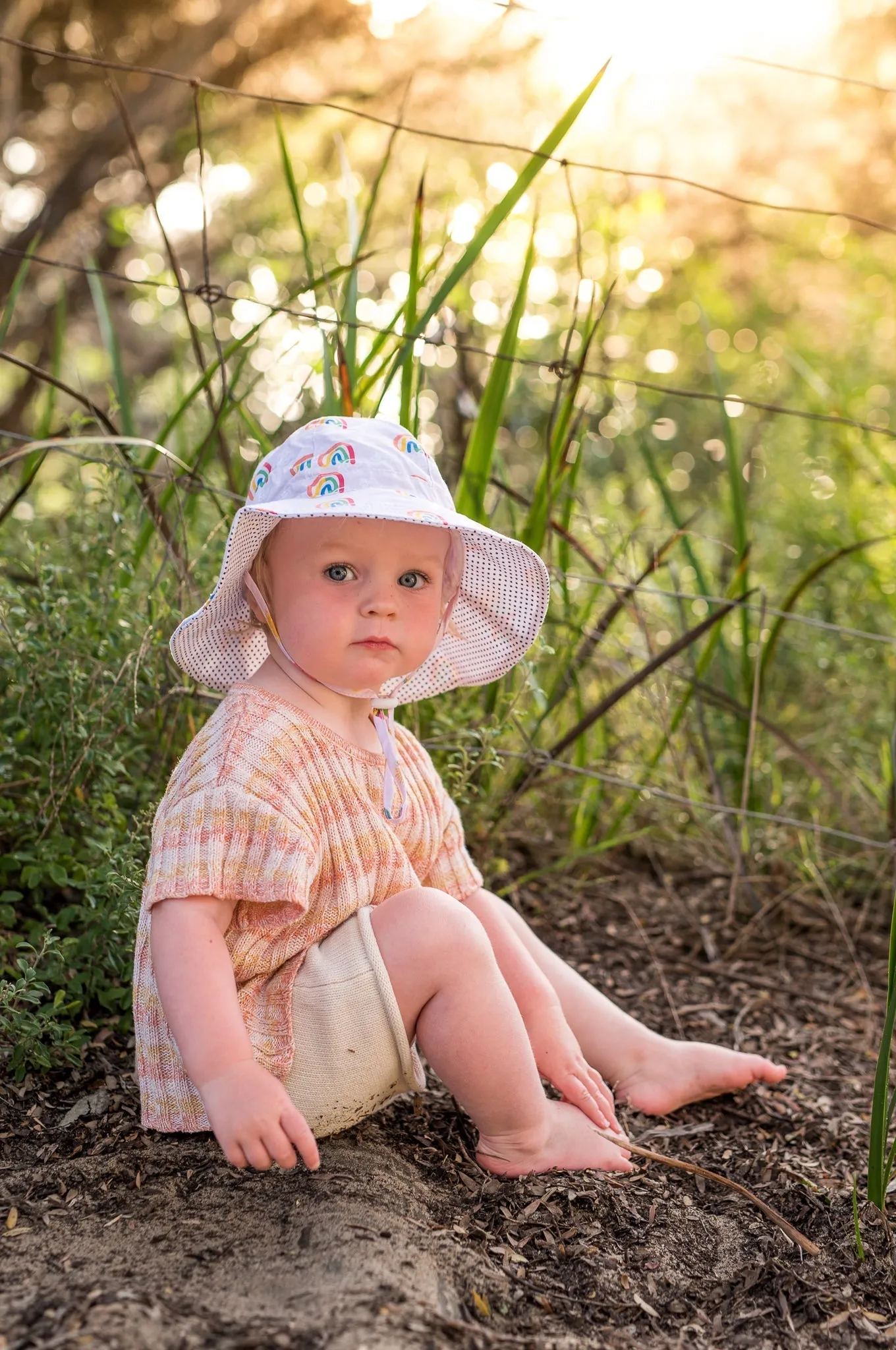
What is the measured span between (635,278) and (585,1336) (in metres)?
4.10

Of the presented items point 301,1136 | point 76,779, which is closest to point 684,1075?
point 301,1136

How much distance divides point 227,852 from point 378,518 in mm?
442

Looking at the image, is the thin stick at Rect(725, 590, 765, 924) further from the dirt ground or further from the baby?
the baby

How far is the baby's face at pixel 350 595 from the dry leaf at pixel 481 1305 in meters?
0.72

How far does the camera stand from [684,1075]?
1.92 meters

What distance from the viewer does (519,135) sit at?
21.4 feet

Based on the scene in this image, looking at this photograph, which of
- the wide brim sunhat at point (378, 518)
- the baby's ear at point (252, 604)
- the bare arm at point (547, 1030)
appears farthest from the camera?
the bare arm at point (547, 1030)

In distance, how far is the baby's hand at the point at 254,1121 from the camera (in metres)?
1.25

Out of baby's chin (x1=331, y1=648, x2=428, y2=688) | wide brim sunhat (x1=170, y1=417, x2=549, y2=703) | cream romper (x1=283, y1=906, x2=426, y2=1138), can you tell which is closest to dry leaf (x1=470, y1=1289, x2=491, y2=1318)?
cream romper (x1=283, y1=906, x2=426, y2=1138)

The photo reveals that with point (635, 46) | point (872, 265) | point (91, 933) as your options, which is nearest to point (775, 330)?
point (872, 265)

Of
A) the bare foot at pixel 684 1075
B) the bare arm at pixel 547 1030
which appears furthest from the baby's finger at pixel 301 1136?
the bare foot at pixel 684 1075

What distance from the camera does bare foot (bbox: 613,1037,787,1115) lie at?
1.89 metres

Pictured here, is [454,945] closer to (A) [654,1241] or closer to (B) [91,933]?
(A) [654,1241]

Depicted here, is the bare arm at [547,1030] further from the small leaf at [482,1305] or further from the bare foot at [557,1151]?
the small leaf at [482,1305]
